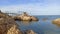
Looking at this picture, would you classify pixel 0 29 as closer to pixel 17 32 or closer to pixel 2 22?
pixel 2 22

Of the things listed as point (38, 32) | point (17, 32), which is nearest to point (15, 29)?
point (17, 32)

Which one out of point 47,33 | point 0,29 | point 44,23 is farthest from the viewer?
point 44,23

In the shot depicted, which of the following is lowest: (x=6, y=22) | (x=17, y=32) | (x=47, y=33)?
(x=47, y=33)

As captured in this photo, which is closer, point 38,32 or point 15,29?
point 15,29

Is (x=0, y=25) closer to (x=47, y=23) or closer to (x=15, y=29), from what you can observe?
(x=15, y=29)

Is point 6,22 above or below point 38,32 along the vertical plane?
above

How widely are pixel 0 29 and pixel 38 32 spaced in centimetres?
183

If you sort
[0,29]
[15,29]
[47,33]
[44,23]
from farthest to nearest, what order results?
[44,23]
[47,33]
[15,29]
[0,29]

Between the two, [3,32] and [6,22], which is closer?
[3,32]

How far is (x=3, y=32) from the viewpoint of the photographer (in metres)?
3.10

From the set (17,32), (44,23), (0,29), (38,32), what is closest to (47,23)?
(44,23)

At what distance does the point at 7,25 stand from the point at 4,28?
15cm

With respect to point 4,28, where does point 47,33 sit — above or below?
below

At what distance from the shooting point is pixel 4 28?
3133 mm
